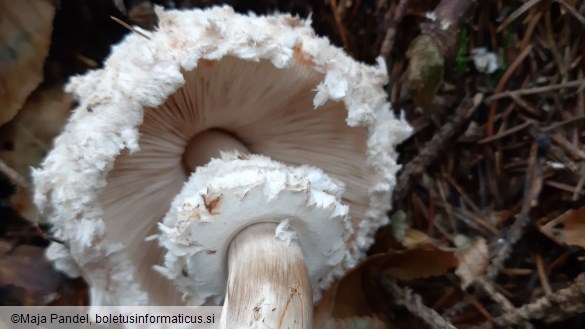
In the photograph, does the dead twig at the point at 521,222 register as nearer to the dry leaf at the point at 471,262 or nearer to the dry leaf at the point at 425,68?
the dry leaf at the point at 471,262

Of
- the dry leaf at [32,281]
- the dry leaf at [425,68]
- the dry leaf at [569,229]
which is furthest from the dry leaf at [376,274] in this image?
the dry leaf at [32,281]

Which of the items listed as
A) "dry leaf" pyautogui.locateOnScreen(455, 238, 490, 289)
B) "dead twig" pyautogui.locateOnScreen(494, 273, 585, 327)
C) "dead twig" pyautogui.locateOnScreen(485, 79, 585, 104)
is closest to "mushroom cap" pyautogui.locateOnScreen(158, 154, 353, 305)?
"dry leaf" pyautogui.locateOnScreen(455, 238, 490, 289)

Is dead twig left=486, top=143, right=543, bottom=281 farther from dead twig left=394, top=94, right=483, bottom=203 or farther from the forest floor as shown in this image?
dead twig left=394, top=94, right=483, bottom=203

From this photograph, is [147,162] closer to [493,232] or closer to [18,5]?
[18,5]

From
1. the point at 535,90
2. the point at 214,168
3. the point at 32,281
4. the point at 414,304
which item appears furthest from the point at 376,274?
the point at 32,281

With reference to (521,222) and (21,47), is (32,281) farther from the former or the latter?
(521,222)

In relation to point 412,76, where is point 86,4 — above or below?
above

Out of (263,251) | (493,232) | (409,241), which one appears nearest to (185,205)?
(263,251)
